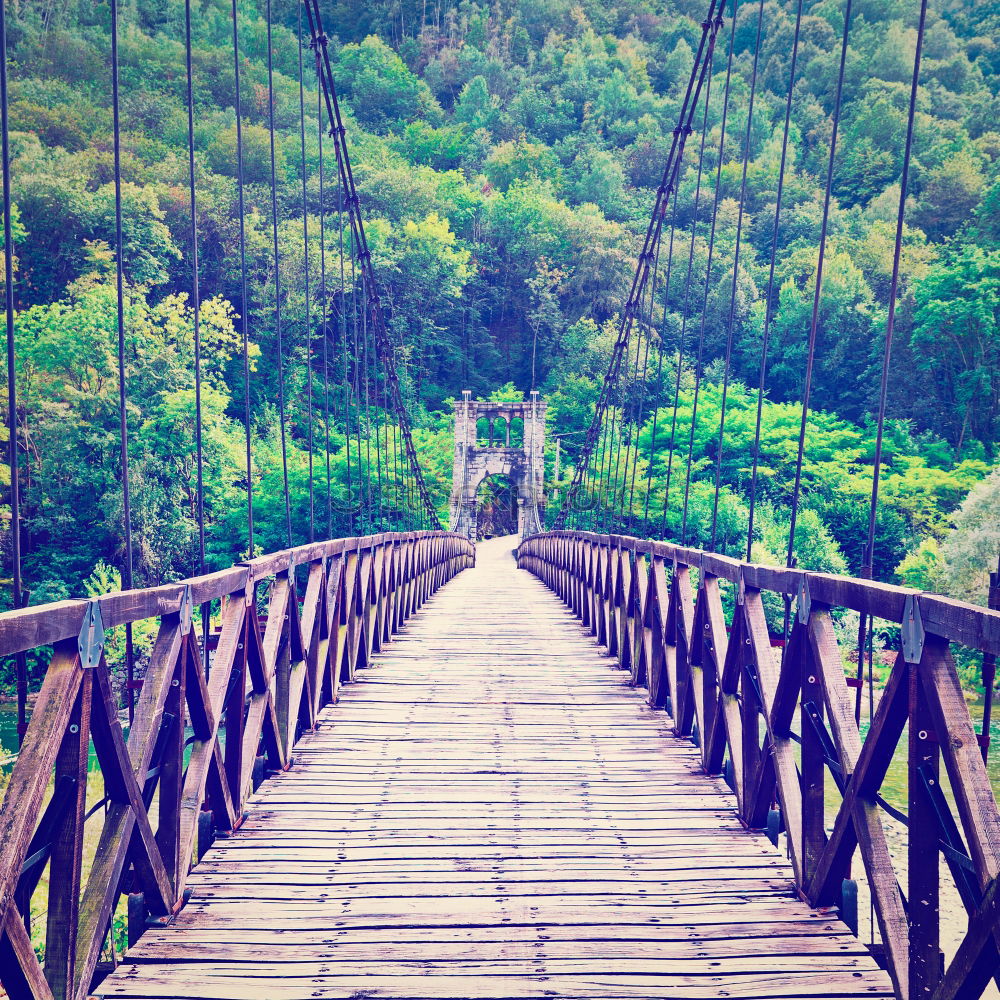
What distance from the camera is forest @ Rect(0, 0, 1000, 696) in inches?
686

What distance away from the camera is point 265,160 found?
29.9 m

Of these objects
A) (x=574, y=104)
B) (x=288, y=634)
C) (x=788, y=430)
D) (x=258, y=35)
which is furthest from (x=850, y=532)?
(x=574, y=104)

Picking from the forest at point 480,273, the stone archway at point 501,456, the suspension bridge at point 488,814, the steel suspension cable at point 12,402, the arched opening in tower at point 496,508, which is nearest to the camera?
the suspension bridge at point 488,814

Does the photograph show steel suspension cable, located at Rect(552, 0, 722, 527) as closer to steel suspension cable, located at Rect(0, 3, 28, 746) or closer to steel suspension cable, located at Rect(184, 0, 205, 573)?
steel suspension cable, located at Rect(184, 0, 205, 573)

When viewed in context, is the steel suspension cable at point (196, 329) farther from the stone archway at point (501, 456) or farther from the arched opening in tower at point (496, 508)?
the arched opening in tower at point (496, 508)

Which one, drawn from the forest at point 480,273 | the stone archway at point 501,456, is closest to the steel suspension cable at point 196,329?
the forest at point 480,273

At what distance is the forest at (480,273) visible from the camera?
17.4 meters

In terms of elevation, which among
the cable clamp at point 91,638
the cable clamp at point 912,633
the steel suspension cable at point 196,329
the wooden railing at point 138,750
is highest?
the steel suspension cable at point 196,329

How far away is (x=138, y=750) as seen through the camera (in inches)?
69.5

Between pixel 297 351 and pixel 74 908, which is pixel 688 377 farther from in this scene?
pixel 74 908

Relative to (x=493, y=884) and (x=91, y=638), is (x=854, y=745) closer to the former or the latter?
(x=493, y=884)

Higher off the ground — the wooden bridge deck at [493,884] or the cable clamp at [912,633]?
the cable clamp at [912,633]

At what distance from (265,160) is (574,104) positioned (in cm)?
2603

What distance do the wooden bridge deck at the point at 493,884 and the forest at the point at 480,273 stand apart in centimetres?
347
